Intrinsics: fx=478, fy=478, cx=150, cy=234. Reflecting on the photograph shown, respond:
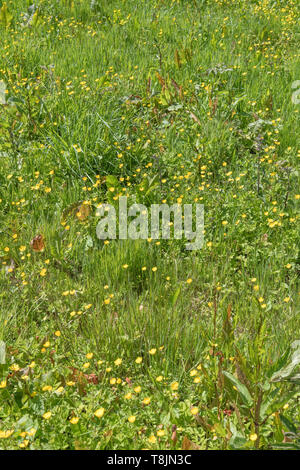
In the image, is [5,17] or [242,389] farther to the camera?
[5,17]

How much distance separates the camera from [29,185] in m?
3.35

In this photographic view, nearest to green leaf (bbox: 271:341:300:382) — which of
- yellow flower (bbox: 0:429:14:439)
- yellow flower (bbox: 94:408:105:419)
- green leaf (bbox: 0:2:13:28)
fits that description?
yellow flower (bbox: 94:408:105:419)

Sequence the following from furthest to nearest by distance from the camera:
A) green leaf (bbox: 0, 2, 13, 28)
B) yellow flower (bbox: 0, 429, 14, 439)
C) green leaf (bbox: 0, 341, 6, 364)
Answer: green leaf (bbox: 0, 2, 13, 28) < green leaf (bbox: 0, 341, 6, 364) < yellow flower (bbox: 0, 429, 14, 439)

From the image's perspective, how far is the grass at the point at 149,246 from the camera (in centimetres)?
190

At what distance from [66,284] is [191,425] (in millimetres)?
1074

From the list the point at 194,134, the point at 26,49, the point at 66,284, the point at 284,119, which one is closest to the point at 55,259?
the point at 66,284

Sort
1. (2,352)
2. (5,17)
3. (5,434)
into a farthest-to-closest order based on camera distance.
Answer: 1. (5,17)
2. (2,352)
3. (5,434)

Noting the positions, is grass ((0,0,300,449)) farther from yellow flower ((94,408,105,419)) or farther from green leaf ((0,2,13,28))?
green leaf ((0,2,13,28))

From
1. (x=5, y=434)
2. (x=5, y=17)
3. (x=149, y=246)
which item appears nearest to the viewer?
(x=5, y=434)

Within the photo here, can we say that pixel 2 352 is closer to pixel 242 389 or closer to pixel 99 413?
pixel 99 413

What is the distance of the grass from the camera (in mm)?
1904

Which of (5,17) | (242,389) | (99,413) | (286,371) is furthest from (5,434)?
(5,17)

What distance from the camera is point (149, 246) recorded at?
2787 mm

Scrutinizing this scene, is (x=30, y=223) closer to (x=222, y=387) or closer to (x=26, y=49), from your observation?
(x=222, y=387)
